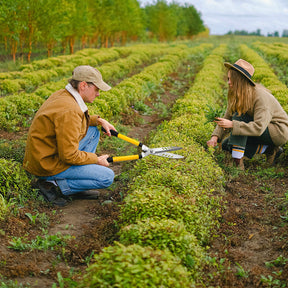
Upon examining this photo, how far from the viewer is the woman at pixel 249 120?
4.57 m

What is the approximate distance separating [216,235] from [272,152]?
244cm

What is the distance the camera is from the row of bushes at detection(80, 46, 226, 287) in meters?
2.06

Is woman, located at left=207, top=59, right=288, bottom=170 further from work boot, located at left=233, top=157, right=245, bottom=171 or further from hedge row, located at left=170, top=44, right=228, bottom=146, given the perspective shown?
hedge row, located at left=170, top=44, right=228, bottom=146

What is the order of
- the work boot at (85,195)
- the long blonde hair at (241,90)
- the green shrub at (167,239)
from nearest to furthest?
the green shrub at (167,239) < the work boot at (85,195) < the long blonde hair at (241,90)

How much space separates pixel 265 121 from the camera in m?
4.54

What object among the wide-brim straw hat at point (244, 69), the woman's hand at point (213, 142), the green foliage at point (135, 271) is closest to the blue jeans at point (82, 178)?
the woman's hand at point (213, 142)

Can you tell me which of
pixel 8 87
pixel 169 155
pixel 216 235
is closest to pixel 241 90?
pixel 169 155

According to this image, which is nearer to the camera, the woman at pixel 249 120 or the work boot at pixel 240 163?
the woman at pixel 249 120

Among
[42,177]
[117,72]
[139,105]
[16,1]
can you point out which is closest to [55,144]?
[42,177]

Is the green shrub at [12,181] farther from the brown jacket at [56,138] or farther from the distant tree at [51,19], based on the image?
the distant tree at [51,19]

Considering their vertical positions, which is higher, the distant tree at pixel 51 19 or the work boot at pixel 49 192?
the distant tree at pixel 51 19

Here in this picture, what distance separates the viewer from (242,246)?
3344 millimetres

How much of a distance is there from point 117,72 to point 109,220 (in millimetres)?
11468

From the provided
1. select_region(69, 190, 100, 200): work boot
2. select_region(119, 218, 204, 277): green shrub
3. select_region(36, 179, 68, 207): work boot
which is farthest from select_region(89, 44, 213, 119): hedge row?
select_region(119, 218, 204, 277): green shrub
